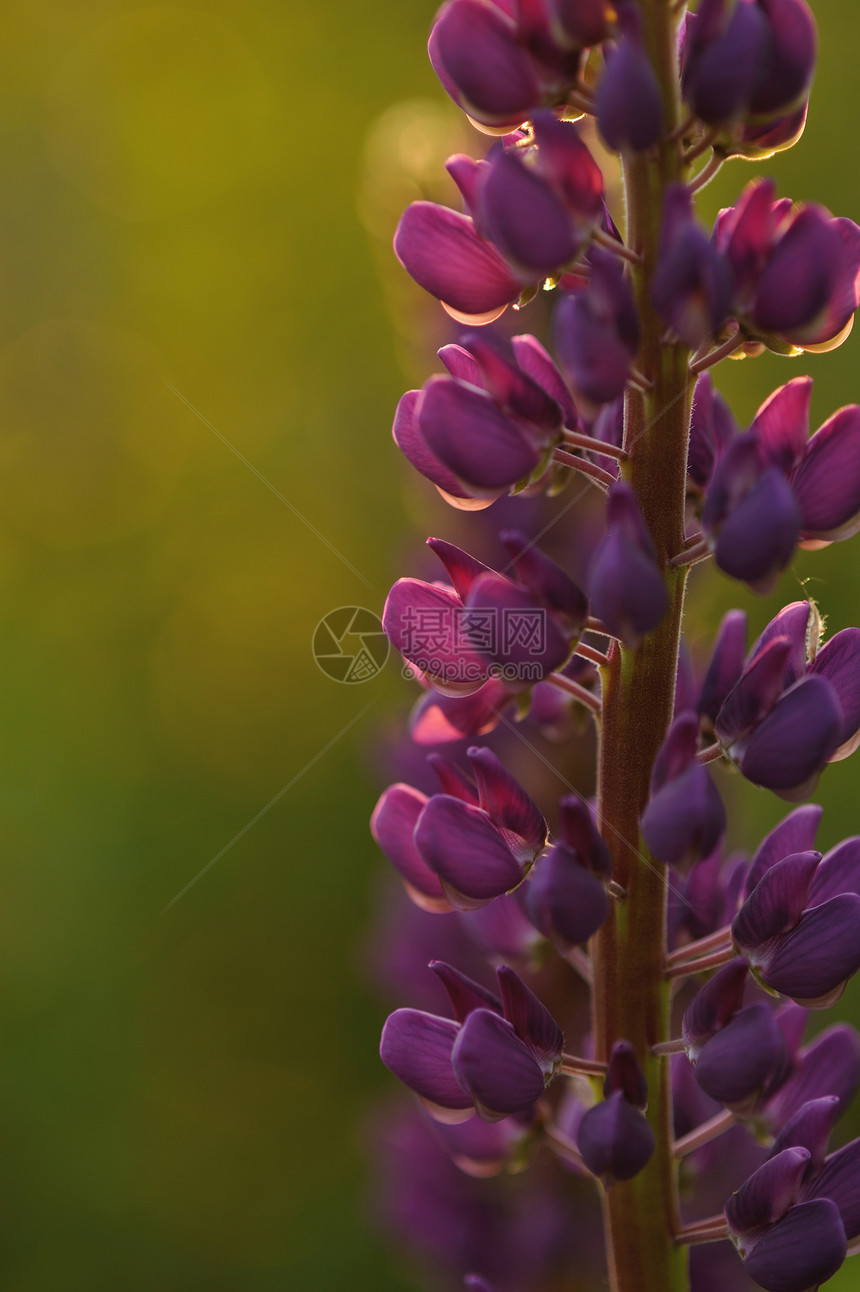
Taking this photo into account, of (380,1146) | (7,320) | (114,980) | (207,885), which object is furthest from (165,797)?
(7,320)

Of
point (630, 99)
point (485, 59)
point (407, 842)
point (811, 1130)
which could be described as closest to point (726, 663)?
point (407, 842)

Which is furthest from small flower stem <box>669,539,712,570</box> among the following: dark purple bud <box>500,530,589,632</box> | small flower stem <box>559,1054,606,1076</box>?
small flower stem <box>559,1054,606,1076</box>

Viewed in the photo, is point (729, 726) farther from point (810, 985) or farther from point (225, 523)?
point (225, 523)

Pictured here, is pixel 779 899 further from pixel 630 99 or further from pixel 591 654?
pixel 630 99

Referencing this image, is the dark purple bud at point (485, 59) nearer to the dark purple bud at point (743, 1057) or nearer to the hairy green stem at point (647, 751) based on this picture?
the hairy green stem at point (647, 751)

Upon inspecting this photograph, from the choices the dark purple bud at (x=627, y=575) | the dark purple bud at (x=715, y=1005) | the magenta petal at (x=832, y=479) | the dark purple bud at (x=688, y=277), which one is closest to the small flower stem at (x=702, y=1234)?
the dark purple bud at (x=715, y=1005)
